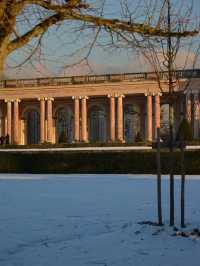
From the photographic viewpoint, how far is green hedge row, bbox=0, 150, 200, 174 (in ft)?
76.5

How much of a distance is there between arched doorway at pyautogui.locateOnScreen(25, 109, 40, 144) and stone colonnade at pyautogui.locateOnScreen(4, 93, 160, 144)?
7.41ft

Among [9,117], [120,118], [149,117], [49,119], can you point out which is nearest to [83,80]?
[49,119]

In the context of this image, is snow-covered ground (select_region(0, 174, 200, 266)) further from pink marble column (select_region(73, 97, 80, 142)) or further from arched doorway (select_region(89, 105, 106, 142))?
arched doorway (select_region(89, 105, 106, 142))

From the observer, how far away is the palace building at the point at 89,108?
164 ft

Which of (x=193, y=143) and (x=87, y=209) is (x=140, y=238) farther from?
(x=193, y=143)

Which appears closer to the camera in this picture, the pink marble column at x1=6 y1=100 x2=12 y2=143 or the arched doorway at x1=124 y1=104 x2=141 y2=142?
the arched doorway at x1=124 y1=104 x2=141 y2=142

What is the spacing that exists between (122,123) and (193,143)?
56.3ft

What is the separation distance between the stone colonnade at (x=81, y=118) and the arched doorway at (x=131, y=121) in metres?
1.87

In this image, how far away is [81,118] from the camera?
52.7 meters

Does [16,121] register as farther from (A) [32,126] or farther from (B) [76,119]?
(B) [76,119]

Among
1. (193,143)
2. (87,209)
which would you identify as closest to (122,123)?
(193,143)

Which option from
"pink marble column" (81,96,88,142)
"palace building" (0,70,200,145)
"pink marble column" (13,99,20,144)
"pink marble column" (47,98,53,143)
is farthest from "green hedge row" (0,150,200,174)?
"pink marble column" (13,99,20,144)

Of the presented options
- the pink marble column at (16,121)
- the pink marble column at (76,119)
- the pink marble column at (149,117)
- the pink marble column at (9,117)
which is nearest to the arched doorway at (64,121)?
A: the pink marble column at (76,119)

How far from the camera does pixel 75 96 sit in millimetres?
52281
